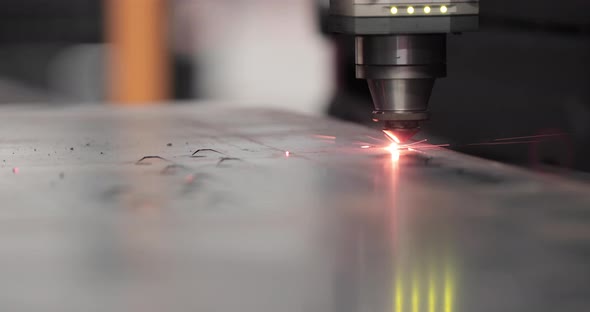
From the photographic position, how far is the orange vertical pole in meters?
3.54

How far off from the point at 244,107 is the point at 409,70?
1288mm

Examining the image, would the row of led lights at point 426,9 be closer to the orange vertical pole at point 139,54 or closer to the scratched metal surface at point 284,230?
the scratched metal surface at point 284,230

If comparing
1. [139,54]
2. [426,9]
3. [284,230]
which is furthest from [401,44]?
[139,54]

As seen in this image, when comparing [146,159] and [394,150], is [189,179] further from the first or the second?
[394,150]

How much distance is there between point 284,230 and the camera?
1132 mm

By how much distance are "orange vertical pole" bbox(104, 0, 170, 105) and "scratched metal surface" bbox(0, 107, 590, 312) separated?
160 cm

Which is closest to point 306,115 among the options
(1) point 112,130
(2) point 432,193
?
(1) point 112,130

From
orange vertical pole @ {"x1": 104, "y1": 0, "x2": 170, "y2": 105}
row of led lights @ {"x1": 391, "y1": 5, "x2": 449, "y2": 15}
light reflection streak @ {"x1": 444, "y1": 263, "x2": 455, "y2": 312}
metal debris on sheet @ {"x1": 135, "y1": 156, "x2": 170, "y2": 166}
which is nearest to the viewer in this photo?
light reflection streak @ {"x1": 444, "y1": 263, "x2": 455, "y2": 312}

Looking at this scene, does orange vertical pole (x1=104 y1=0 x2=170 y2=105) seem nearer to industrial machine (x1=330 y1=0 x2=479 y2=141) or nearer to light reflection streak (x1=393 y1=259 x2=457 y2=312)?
industrial machine (x1=330 y1=0 x2=479 y2=141)

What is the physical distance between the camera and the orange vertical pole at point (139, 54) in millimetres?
3535

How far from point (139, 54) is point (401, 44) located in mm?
2141

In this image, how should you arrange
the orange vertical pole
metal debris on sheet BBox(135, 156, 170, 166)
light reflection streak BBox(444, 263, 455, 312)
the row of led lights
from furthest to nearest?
the orange vertical pole
metal debris on sheet BBox(135, 156, 170, 166)
the row of led lights
light reflection streak BBox(444, 263, 455, 312)

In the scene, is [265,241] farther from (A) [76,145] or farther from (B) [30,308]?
(A) [76,145]

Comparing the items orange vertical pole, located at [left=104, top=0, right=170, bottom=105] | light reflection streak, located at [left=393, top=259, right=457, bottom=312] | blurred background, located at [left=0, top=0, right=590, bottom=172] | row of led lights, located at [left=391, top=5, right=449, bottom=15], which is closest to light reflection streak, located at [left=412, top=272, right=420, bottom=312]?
light reflection streak, located at [left=393, top=259, right=457, bottom=312]
